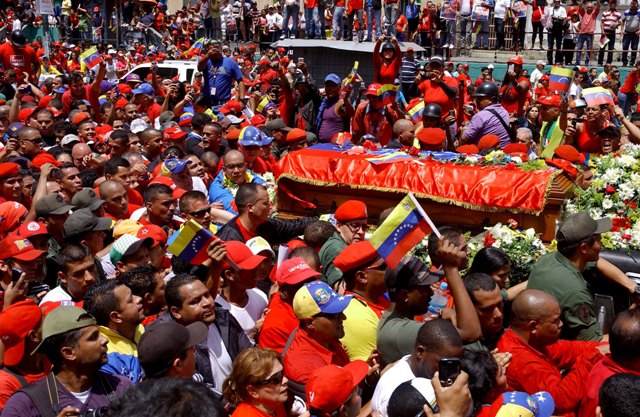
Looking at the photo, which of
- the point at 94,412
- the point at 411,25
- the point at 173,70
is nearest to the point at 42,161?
the point at 94,412

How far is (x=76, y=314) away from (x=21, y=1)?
102 feet


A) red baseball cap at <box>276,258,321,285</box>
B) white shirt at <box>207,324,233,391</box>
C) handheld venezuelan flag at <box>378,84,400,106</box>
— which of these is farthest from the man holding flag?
white shirt at <box>207,324,233,391</box>

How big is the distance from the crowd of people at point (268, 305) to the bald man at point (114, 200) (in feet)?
0.04

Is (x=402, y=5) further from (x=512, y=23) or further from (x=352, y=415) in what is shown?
(x=352, y=415)

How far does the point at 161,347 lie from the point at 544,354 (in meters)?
2.16

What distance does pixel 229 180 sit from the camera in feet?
25.5

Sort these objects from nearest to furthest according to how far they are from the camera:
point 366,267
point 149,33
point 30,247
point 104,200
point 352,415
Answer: point 352,415 → point 366,267 → point 30,247 → point 104,200 → point 149,33

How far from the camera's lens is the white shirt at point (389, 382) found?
3.91 metres

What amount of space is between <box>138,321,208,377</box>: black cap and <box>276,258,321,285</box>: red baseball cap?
3.56ft

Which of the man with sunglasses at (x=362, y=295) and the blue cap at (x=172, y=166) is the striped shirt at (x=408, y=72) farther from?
the man with sunglasses at (x=362, y=295)

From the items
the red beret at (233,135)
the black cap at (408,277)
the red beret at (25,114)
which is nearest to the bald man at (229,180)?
the red beret at (233,135)

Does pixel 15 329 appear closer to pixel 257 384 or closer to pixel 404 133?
pixel 257 384

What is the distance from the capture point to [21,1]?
104ft

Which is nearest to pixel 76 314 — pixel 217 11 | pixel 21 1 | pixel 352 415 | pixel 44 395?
pixel 44 395
